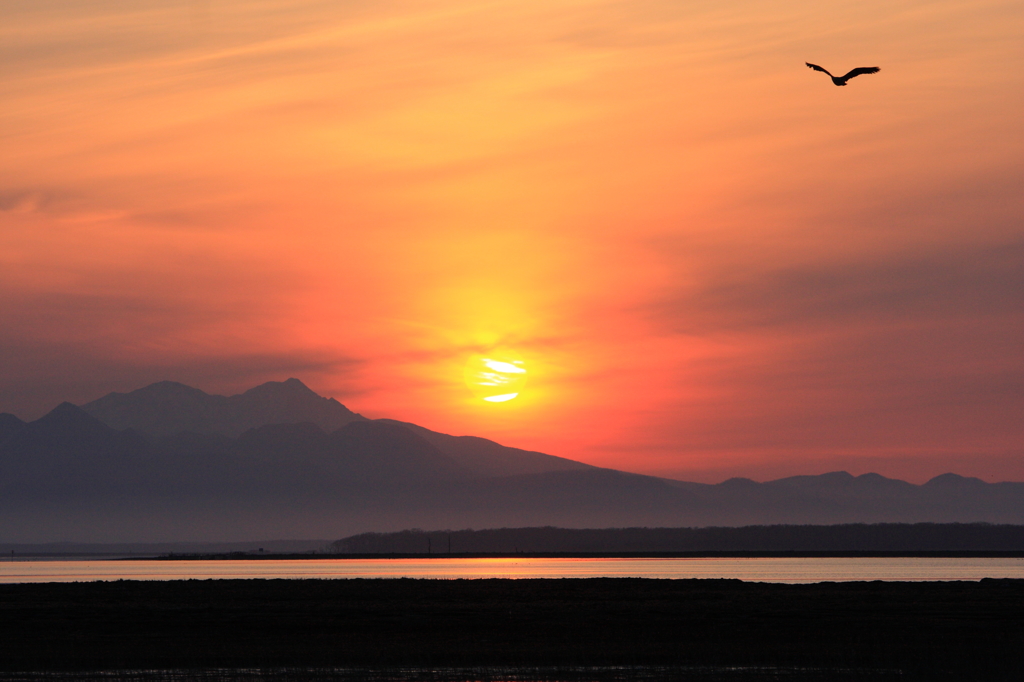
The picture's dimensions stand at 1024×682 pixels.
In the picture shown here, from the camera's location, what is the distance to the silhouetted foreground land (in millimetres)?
55938

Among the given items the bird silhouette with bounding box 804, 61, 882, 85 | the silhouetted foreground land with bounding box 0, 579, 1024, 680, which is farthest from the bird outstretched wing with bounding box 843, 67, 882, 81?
the silhouetted foreground land with bounding box 0, 579, 1024, 680

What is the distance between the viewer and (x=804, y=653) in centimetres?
5988

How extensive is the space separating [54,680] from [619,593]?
59171 millimetres

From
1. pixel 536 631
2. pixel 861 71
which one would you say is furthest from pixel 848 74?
pixel 536 631

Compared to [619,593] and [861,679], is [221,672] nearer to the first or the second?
[861,679]

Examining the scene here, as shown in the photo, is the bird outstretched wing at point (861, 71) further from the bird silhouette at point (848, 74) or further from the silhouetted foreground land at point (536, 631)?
the silhouetted foreground land at point (536, 631)

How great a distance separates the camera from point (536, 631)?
236ft

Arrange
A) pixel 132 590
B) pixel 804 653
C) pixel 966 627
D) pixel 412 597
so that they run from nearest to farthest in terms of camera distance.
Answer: pixel 804 653, pixel 966 627, pixel 412 597, pixel 132 590

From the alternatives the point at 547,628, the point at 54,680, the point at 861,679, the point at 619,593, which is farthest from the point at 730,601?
the point at 54,680

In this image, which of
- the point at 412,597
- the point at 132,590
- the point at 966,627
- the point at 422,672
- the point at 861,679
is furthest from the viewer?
the point at 132,590

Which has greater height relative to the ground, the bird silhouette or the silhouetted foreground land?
the bird silhouette

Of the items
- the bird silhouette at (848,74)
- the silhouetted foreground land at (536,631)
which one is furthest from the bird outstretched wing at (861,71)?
the silhouetted foreground land at (536,631)

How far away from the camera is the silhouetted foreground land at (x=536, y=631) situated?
2202 inches

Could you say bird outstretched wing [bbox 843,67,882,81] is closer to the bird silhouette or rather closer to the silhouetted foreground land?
the bird silhouette
